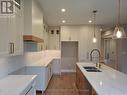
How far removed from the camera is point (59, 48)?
377 inches

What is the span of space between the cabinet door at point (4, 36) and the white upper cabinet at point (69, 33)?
22.3ft

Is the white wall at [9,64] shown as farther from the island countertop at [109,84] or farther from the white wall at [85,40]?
the white wall at [85,40]

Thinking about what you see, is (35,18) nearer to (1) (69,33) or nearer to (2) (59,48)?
(1) (69,33)

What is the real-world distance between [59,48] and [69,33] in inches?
41.1

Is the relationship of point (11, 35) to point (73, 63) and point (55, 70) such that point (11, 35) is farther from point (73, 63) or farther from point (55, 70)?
point (73, 63)

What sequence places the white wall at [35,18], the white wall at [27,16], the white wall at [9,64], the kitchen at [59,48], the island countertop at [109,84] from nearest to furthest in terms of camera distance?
the island countertop at [109,84], the kitchen at [59,48], the white wall at [9,64], the white wall at [27,16], the white wall at [35,18]

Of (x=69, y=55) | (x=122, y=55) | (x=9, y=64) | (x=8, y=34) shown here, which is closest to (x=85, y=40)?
(x=69, y=55)

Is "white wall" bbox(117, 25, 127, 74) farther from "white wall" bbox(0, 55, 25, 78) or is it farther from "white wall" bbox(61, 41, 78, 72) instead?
"white wall" bbox(0, 55, 25, 78)

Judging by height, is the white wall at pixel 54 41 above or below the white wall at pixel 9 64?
above

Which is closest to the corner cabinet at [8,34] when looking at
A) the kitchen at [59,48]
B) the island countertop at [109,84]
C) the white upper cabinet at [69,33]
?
the kitchen at [59,48]

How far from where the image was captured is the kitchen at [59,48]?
2666 millimetres

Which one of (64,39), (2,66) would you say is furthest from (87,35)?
(2,66)

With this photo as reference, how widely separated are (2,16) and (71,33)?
23.1 feet

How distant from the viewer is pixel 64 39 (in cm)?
934
